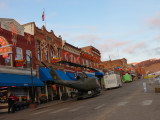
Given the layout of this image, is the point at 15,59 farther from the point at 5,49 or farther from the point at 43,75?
the point at 43,75

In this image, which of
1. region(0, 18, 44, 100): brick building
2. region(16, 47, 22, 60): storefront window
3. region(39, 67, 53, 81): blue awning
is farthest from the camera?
region(39, 67, 53, 81): blue awning

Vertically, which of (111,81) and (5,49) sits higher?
(5,49)

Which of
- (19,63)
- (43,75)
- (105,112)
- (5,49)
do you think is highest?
(5,49)

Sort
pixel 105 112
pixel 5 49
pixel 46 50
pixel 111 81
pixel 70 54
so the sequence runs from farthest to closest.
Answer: pixel 111 81 → pixel 70 54 → pixel 46 50 → pixel 5 49 → pixel 105 112

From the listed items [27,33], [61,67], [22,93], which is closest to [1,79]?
[22,93]

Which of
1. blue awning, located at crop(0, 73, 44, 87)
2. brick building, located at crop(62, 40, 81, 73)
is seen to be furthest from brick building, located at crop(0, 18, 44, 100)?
brick building, located at crop(62, 40, 81, 73)

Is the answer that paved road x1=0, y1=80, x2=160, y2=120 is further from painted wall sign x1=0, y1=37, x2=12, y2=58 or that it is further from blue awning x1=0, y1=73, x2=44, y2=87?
painted wall sign x1=0, y1=37, x2=12, y2=58

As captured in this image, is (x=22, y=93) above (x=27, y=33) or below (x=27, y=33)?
below

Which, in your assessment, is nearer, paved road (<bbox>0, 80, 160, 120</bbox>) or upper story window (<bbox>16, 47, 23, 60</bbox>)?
paved road (<bbox>0, 80, 160, 120</bbox>)

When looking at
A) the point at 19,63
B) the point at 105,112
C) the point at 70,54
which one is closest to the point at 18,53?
the point at 19,63

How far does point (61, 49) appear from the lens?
33375 millimetres

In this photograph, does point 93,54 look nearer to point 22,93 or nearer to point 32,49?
point 32,49

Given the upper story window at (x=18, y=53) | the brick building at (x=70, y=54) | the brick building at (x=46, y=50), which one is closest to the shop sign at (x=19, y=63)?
the upper story window at (x=18, y=53)

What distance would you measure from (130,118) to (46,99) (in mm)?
18455
